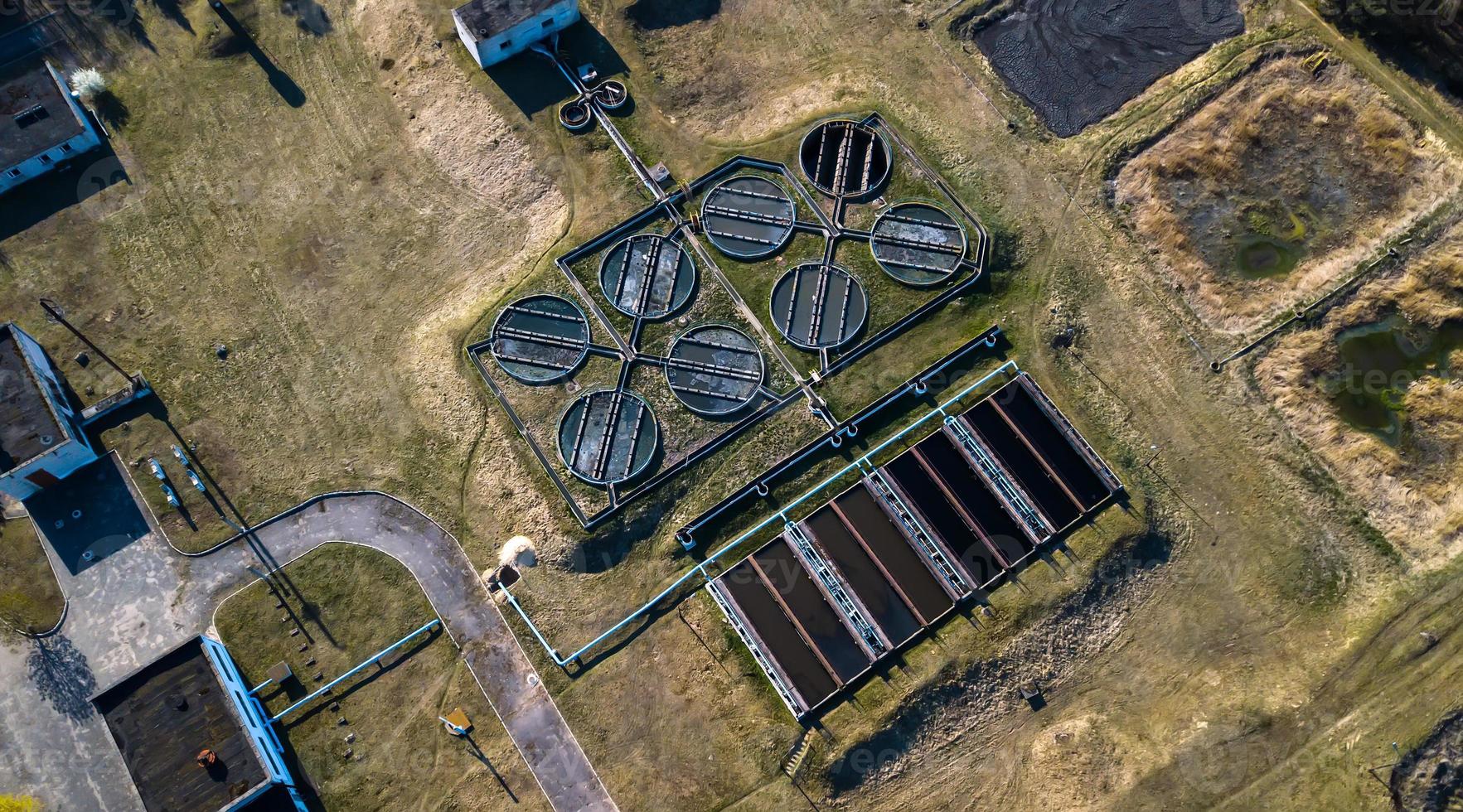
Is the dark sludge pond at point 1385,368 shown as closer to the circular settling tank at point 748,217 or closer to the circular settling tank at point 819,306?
the circular settling tank at point 819,306

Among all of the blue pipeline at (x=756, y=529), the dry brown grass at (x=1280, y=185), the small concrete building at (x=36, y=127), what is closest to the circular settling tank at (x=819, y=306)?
the blue pipeline at (x=756, y=529)

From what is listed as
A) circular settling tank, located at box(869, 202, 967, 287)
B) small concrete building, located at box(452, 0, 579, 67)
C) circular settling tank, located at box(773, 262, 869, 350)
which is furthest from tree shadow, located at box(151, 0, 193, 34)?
circular settling tank, located at box(869, 202, 967, 287)

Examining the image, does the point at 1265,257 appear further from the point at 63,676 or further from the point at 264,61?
the point at 63,676

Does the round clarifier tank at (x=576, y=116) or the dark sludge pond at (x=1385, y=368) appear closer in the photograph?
the dark sludge pond at (x=1385, y=368)

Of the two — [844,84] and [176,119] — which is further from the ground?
[176,119]

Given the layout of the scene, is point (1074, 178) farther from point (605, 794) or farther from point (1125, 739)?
point (605, 794)

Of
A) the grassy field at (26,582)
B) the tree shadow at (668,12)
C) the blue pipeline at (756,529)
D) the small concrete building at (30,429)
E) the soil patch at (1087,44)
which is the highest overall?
the tree shadow at (668,12)

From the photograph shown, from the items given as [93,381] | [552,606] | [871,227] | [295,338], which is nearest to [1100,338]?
[871,227]
